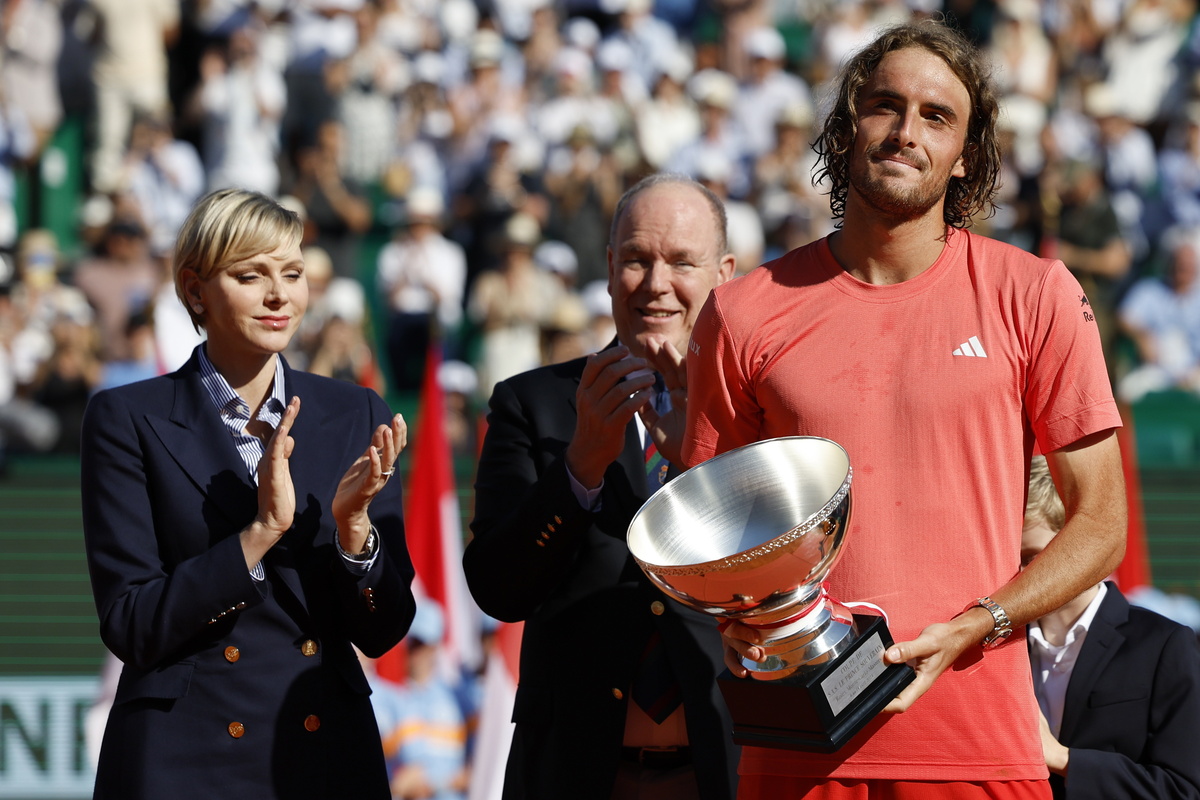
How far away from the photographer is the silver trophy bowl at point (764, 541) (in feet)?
7.94

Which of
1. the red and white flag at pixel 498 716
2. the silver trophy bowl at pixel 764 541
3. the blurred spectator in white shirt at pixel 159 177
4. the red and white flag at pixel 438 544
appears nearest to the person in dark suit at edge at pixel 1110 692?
the silver trophy bowl at pixel 764 541

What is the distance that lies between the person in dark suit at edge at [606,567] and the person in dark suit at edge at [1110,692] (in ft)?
2.30

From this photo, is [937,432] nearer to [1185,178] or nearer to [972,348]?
[972,348]

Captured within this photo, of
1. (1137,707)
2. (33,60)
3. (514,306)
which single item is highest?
(33,60)

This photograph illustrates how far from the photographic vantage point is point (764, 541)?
8.25 feet

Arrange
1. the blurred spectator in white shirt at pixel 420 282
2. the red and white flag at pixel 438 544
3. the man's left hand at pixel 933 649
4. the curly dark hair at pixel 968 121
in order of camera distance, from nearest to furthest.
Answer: the man's left hand at pixel 933 649 → the curly dark hair at pixel 968 121 → the red and white flag at pixel 438 544 → the blurred spectator in white shirt at pixel 420 282

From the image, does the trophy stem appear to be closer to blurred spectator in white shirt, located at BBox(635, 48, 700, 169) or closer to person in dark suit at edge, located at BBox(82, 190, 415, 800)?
person in dark suit at edge, located at BBox(82, 190, 415, 800)

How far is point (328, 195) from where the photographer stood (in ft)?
41.1

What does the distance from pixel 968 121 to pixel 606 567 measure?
126cm

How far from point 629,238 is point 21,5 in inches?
458

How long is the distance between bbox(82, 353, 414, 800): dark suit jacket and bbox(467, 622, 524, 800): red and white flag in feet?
13.3

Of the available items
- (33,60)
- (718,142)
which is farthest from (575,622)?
(33,60)

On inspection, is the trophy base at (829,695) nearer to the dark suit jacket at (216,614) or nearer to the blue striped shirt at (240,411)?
the dark suit jacket at (216,614)

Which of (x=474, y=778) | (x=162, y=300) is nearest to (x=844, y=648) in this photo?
(x=474, y=778)
